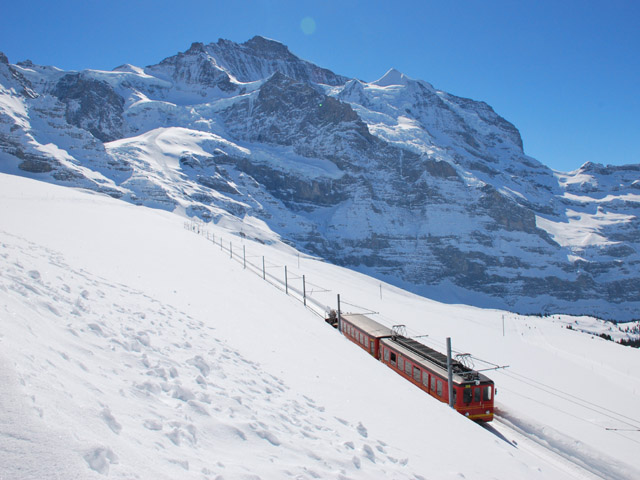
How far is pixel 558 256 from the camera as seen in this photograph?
642ft

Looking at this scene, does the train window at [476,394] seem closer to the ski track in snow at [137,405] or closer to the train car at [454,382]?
the train car at [454,382]

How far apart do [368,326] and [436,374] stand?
7767mm

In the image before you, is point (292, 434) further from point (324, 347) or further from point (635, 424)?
point (635, 424)

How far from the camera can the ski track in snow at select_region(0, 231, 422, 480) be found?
3.43m

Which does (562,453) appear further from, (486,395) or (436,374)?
(436,374)

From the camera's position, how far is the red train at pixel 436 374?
16050 millimetres

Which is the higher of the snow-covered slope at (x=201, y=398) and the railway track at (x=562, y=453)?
the snow-covered slope at (x=201, y=398)

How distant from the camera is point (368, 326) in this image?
78.8 feet

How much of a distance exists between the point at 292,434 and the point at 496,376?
24459 millimetres

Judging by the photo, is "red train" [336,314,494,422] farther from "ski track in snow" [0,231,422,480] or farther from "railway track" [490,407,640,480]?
"ski track in snow" [0,231,422,480]

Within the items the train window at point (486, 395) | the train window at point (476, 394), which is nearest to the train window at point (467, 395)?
the train window at point (476, 394)

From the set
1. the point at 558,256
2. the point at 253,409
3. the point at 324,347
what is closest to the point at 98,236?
the point at 324,347

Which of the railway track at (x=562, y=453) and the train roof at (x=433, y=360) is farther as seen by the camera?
the train roof at (x=433, y=360)

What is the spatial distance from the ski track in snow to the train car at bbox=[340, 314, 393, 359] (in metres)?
13.3
